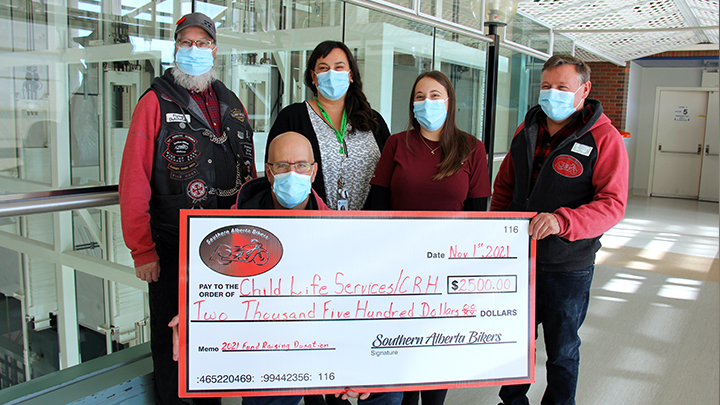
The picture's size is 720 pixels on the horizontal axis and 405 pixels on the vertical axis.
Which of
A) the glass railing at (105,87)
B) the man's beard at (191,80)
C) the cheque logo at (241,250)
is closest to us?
the cheque logo at (241,250)

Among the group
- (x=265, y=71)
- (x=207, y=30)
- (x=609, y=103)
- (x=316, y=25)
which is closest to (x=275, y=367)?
(x=207, y=30)

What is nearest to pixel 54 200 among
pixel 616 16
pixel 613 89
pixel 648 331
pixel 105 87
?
pixel 105 87

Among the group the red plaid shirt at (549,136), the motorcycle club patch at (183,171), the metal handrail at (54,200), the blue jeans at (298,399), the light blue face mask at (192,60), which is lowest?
the blue jeans at (298,399)

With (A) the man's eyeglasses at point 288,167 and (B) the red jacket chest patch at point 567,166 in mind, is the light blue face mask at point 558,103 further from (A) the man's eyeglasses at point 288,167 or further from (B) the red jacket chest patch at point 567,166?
(A) the man's eyeglasses at point 288,167

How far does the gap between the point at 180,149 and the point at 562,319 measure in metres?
1.48

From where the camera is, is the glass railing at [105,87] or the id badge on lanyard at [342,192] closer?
the id badge on lanyard at [342,192]

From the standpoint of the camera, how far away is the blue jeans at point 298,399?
1.58 meters

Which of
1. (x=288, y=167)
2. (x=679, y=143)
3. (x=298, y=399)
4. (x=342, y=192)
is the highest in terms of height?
(x=679, y=143)

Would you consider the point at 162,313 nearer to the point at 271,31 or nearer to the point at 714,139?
the point at 271,31

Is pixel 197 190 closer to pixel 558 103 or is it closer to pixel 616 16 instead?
pixel 558 103

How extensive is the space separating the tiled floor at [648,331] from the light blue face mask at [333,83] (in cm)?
145

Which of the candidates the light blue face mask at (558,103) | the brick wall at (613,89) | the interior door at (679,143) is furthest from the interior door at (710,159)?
the light blue face mask at (558,103)

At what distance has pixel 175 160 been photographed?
5.69ft

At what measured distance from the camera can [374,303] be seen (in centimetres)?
153
